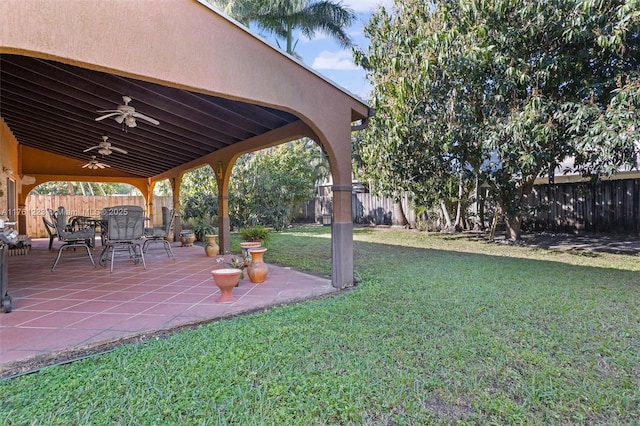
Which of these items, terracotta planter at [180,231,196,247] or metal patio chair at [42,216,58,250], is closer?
metal patio chair at [42,216,58,250]

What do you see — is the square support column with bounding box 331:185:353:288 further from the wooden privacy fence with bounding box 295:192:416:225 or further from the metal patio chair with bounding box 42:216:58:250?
the wooden privacy fence with bounding box 295:192:416:225

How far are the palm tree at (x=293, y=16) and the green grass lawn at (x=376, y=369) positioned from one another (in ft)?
47.9

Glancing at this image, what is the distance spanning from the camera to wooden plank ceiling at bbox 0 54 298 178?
4363 millimetres

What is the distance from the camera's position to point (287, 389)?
2156mm

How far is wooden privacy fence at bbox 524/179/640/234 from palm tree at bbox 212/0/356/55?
36.0 ft

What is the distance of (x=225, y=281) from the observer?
13.0ft

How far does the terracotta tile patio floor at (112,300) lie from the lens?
2.96 meters

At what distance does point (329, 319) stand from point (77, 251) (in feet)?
27.7

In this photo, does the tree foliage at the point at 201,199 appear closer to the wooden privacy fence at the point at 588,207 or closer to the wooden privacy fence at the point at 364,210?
the wooden privacy fence at the point at 364,210

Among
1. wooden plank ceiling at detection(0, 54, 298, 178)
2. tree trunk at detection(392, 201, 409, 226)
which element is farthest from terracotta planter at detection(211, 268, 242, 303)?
tree trunk at detection(392, 201, 409, 226)

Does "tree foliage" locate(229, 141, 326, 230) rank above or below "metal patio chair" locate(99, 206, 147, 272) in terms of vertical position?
above

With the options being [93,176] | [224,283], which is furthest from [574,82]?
[93,176]

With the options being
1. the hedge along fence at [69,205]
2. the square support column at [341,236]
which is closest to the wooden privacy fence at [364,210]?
the hedge along fence at [69,205]

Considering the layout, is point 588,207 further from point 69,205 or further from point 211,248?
point 69,205
